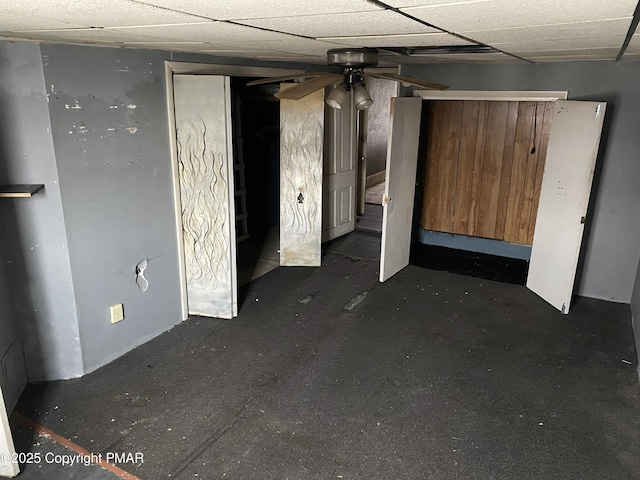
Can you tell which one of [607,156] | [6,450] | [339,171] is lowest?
[6,450]

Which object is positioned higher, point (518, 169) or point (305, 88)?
point (305, 88)

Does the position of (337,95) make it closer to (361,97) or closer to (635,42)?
(361,97)

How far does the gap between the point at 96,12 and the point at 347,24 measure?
0.81m

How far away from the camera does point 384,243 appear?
4668 mm

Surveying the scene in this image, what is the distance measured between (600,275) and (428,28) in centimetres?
357

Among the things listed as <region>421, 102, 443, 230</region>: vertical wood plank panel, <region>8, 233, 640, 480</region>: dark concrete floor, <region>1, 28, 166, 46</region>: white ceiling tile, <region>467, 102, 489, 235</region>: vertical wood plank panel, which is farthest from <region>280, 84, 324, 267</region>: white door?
<region>1, 28, 166, 46</region>: white ceiling tile

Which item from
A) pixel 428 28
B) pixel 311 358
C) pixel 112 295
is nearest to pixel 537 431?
pixel 311 358

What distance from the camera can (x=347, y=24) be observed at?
1708 millimetres

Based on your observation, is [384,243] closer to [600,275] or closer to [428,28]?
[600,275]

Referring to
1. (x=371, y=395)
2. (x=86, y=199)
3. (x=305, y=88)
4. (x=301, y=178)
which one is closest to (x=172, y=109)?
(x=86, y=199)

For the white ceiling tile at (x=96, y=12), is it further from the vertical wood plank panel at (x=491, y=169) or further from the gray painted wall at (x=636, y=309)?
the vertical wood plank panel at (x=491, y=169)

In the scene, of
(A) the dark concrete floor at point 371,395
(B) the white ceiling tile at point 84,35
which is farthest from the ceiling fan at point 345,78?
(A) the dark concrete floor at point 371,395

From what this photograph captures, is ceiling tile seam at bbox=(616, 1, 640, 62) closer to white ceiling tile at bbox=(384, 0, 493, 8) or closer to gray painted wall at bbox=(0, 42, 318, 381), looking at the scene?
white ceiling tile at bbox=(384, 0, 493, 8)

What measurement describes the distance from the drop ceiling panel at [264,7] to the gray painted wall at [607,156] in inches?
137
